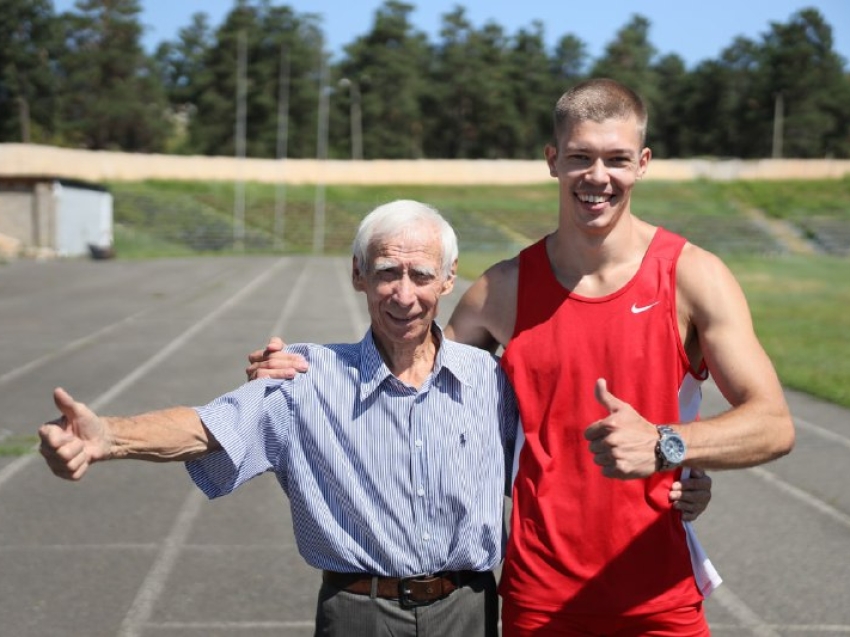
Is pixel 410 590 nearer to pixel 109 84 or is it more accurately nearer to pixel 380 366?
pixel 380 366

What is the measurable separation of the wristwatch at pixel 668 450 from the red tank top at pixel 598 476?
34 cm

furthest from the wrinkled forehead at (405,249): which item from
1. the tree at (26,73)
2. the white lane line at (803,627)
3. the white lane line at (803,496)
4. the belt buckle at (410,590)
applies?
the tree at (26,73)

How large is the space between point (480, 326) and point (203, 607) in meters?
3.15

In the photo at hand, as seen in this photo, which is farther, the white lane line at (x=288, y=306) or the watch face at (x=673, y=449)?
the white lane line at (x=288, y=306)

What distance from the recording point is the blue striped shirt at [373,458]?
9.78ft

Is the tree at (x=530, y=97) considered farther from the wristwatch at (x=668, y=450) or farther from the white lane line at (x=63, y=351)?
the wristwatch at (x=668, y=450)

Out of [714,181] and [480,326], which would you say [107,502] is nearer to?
[480,326]

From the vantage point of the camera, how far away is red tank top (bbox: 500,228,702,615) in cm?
298

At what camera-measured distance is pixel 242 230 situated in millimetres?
63844

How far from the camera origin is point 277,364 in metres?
3.07

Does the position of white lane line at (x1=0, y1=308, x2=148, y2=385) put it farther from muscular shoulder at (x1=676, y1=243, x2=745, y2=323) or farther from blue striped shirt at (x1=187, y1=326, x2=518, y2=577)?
muscular shoulder at (x1=676, y1=243, x2=745, y2=323)

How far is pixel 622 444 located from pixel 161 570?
447cm

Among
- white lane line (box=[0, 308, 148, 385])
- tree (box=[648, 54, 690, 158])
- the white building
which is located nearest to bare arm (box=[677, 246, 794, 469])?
white lane line (box=[0, 308, 148, 385])

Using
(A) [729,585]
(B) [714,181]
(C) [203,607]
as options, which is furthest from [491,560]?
(B) [714,181]
